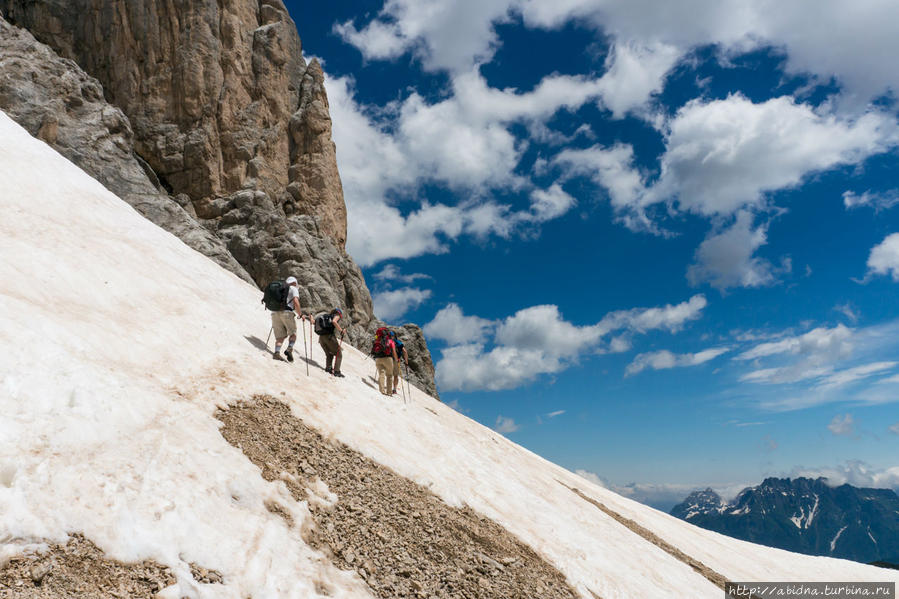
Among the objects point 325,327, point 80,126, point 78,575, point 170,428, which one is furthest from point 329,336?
point 80,126

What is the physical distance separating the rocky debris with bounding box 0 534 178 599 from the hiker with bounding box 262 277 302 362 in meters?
9.17

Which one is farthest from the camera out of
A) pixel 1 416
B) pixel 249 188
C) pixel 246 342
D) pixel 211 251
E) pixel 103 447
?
pixel 249 188

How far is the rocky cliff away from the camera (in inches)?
2138

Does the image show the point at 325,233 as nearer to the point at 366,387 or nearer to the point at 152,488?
the point at 366,387

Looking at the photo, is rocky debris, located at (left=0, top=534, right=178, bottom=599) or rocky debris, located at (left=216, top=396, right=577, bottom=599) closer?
rocky debris, located at (left=0, top=534, right=178, bottom=599)

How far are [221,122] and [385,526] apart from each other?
61.4 metres

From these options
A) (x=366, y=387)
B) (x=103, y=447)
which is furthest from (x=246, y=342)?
(x=103, y=447)

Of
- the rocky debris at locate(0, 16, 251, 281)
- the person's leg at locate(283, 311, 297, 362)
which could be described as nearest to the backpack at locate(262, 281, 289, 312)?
the person's leg at locate(283, 311, 297, 362)

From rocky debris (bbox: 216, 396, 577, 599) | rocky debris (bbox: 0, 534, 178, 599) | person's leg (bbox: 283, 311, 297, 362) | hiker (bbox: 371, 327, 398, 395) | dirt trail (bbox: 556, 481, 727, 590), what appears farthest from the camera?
hiker (bbox: 371, 327, 398, 395)

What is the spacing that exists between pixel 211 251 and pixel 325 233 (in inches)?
837

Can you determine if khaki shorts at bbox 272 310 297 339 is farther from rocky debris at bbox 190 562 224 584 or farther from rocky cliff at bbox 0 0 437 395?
rocky cliff at bbox 0 0 437 395

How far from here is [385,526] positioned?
9516 millimetres

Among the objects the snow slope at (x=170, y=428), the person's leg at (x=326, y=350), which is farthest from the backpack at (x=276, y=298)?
the person's leg at (x=326, y=350)

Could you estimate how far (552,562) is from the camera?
11695 millimetres
